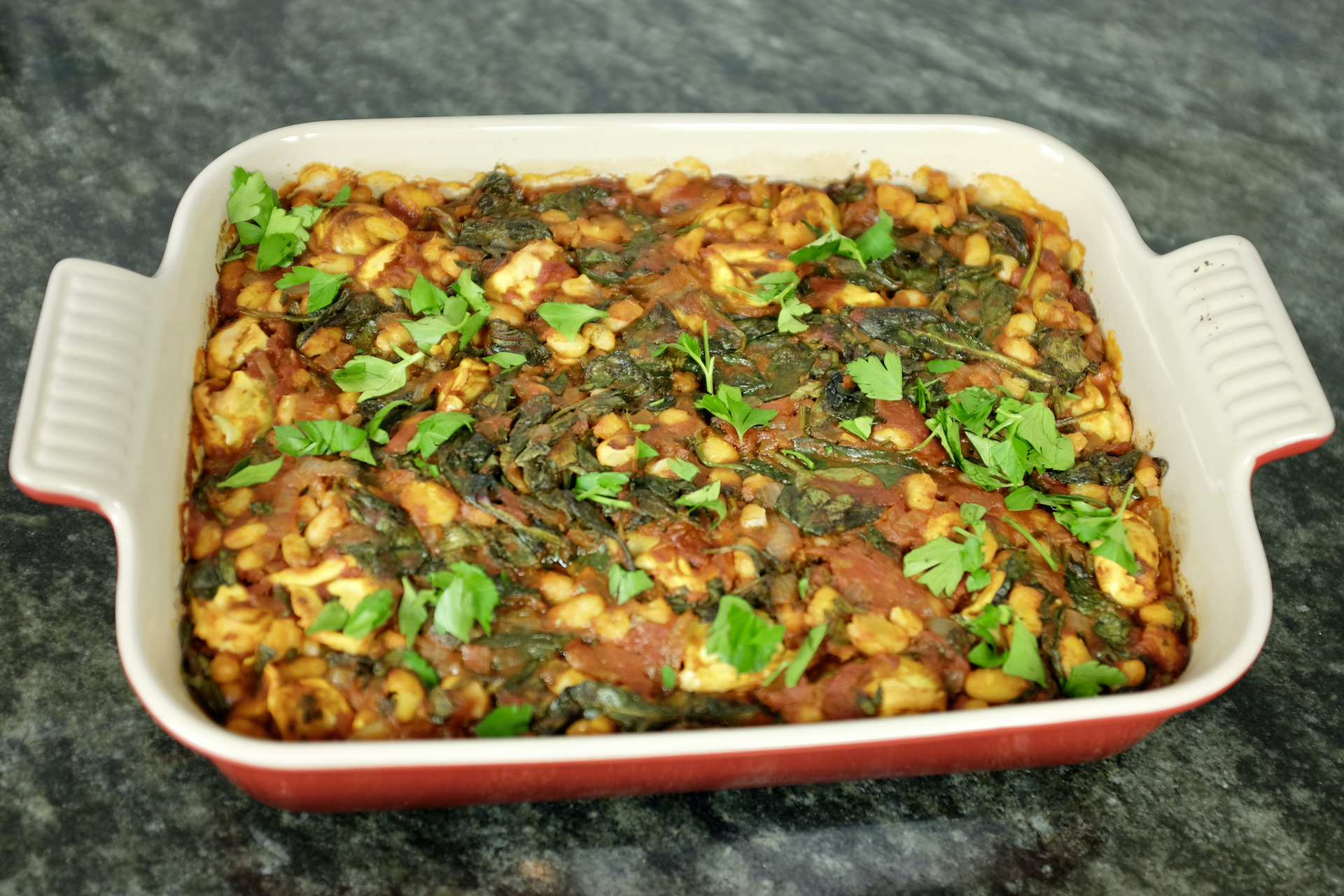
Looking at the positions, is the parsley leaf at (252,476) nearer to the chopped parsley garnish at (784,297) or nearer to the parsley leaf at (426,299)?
the parsley leaf at (426,299)

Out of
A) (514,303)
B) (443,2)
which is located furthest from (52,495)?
(443,2)

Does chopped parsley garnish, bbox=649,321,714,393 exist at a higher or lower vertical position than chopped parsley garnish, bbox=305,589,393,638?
higher

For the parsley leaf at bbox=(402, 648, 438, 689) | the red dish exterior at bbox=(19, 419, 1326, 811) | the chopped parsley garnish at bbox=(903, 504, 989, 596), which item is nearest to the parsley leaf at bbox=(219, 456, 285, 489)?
the red dish exterior at bbox=(19, 419, 1326, 811)

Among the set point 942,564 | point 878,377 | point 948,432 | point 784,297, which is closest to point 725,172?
point 784,297

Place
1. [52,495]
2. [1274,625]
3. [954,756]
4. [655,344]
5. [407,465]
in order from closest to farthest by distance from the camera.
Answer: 1. [52,495]
2. [954,756]
3. [407,465]
4. [655,344]
5. [1274,625]

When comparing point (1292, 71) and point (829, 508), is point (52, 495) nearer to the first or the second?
point (829, 508)

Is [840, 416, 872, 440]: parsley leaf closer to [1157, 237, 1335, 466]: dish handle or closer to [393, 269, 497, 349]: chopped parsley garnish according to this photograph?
[1157, 237, 1335, 466]: dish handle

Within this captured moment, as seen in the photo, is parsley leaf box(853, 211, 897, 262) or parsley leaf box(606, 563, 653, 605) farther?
parsley leaf box(853, 211, 897, 262)
